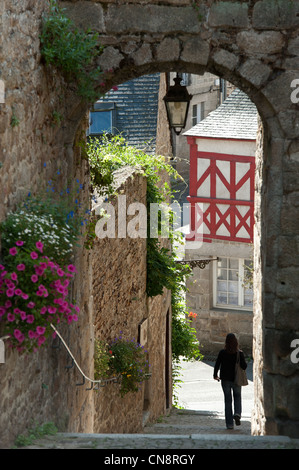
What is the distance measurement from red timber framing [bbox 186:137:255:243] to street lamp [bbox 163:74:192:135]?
8.26 meters

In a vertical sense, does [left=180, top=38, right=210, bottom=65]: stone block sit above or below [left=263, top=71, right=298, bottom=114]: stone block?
above

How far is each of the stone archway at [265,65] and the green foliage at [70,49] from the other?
4.5 inches

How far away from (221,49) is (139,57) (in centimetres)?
54

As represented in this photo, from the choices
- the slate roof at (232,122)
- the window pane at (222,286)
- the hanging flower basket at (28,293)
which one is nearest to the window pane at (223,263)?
the window pane at (222,286)

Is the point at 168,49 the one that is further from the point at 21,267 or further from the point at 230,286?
the point at 230,286

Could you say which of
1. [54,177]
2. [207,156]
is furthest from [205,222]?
[54,177]

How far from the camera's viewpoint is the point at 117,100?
41.5 ft

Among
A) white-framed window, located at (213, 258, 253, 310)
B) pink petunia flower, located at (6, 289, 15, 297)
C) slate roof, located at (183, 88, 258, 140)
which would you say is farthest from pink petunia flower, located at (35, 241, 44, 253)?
white-framed window, located at (213, 258, 253, 310)

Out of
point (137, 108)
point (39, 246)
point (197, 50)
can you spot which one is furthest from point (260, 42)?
point (137, 108)

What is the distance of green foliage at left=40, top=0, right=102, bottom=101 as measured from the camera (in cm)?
447

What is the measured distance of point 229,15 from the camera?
4.82 metres

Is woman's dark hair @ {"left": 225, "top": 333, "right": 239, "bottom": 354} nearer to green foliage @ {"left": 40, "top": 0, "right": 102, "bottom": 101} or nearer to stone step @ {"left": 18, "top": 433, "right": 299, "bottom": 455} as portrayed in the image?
stone step @ {"left": 18, "top": 433, "right": 299, "bottom": 455}

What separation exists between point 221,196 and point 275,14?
10154 mm

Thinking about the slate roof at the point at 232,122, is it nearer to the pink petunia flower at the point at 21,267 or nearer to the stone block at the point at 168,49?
the stone block at the point at 168,49
